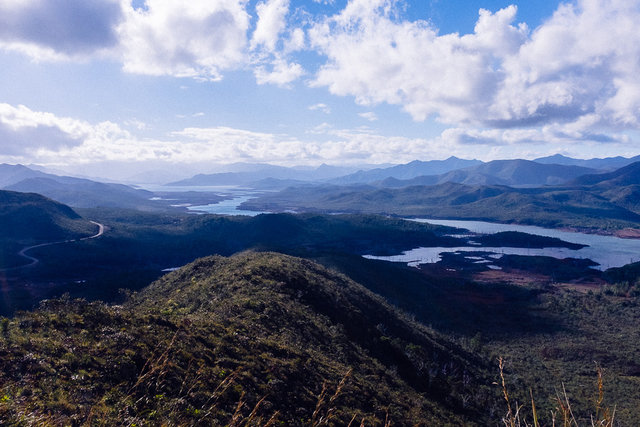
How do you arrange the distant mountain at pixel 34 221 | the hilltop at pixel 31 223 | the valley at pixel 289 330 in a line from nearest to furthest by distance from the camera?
the valley at pixel 289 330 < the hilltop at pixel 31 223 < the distant mountain at pixel 34 221

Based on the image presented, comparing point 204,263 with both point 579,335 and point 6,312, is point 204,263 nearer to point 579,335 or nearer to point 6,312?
point 6,312

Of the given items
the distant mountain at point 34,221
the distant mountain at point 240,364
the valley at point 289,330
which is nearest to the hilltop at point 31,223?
the distant mountain at point 34,221

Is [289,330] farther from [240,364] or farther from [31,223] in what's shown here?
[31,223]

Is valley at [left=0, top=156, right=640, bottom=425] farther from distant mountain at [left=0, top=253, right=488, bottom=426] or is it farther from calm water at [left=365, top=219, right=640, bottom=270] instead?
calm water at [left=365, top=219, right=640, bottom=270]

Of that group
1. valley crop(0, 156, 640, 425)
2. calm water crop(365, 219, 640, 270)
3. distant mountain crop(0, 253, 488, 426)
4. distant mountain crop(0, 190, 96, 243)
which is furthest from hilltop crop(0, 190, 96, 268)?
calm water crop(365, 219, 640, 270)

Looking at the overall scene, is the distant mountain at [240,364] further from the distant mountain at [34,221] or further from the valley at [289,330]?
the distant mountain at [34,221]
